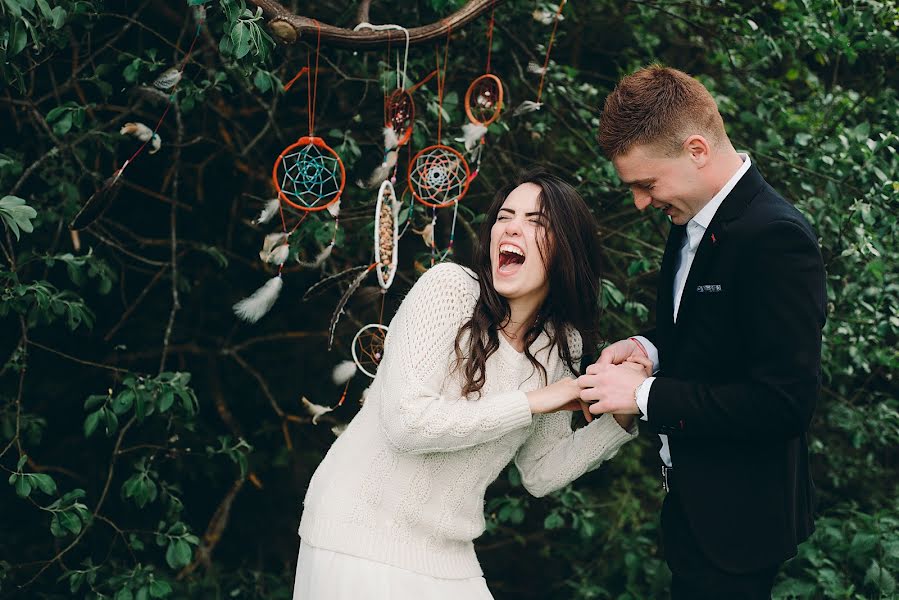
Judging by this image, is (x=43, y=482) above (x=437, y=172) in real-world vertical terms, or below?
below

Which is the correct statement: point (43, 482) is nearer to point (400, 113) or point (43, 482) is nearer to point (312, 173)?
point (312, 173)

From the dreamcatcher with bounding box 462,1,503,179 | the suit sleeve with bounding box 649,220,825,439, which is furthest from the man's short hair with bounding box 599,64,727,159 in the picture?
the dreamcatcher with bounding box 462,1,503,179

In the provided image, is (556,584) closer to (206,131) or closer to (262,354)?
(262,354)

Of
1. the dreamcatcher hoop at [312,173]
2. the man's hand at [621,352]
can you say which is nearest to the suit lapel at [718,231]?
the man's hand at [621,352]

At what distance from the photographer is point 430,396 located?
1.94 metres

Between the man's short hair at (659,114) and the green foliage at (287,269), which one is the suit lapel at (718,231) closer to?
the man's short hair at (659,114)

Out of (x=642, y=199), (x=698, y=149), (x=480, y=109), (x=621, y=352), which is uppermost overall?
Result: (x=698, y=149)

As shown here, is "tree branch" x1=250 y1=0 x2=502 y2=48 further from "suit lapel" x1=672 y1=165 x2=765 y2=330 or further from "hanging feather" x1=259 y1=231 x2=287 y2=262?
"suit lapel" x1=672 y1=165 x2=765 y2=330

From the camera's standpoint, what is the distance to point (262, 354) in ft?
13.1

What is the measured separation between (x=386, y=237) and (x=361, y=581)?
0.94 m

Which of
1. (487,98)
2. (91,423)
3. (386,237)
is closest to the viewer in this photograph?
(386,237)

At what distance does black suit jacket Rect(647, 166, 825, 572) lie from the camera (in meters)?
1.73

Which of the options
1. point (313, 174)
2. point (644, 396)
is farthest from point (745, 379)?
point (313, 174)

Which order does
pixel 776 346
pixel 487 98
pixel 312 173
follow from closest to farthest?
pixel 776 346 → pixel 487 98 → pixel 312 173
